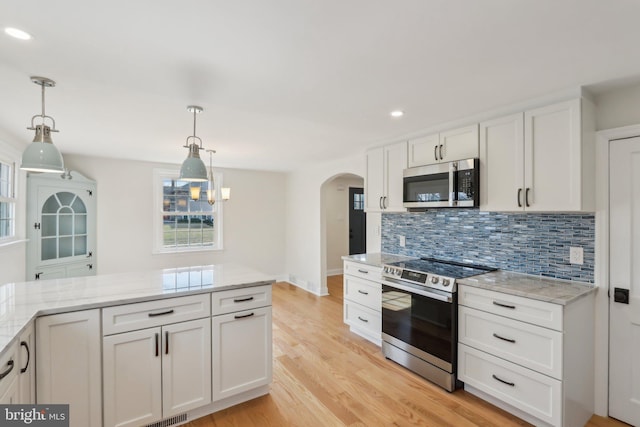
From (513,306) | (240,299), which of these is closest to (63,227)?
(240,299)

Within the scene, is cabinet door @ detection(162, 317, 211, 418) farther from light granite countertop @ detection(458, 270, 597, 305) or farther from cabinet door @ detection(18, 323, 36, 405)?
light granite countertop @ detection(458, 270, 597, 305)

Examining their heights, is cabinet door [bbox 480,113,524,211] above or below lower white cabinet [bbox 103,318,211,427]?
above

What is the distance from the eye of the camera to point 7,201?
3322 mm

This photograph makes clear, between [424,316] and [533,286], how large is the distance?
2.79ft

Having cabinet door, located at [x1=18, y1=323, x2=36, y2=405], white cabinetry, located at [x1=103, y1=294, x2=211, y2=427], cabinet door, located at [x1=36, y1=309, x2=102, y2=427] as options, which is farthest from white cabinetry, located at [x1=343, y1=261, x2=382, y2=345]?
cabinet door, located at [x1=18, y1=323, x2=36, y2=405]

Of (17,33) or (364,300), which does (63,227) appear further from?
(364,300)

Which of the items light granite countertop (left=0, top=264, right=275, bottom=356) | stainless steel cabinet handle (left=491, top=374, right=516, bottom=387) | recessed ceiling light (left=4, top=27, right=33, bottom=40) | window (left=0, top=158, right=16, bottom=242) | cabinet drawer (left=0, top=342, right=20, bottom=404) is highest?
recessed ceiling light (left=4, top=27, right=33, bottom=40)

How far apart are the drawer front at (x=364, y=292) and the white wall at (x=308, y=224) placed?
5.57ft

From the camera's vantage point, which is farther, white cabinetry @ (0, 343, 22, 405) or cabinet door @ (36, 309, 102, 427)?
cabinet door @ (36, 309, 102, 427)

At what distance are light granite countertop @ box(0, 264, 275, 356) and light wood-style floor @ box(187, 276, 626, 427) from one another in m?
0.93

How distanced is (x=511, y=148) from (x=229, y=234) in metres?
4.70

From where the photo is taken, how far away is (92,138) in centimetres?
347

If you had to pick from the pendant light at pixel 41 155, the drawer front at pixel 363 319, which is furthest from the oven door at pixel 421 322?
the pendant light at pixel 41 155

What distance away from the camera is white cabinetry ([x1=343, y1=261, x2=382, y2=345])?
324 centimetres
